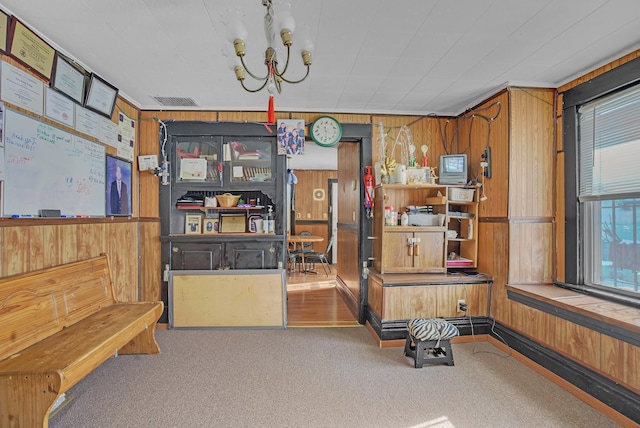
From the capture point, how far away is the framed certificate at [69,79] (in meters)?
2.31

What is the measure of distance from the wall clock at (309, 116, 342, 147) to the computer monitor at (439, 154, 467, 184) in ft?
3.91

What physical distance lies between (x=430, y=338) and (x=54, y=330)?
2780 mm

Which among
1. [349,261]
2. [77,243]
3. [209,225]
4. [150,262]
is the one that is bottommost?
[349,261]

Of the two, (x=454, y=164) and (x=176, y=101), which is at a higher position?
(x=176, y=101)

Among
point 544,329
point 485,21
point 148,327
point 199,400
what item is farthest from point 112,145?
point 544,329

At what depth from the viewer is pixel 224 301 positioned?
3.51 m

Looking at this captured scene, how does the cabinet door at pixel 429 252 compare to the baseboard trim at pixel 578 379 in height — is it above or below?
above

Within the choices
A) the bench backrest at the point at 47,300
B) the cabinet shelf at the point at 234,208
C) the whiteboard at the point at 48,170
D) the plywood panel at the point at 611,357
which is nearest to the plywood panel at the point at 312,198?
the cabinet shelf at the point at 234,208

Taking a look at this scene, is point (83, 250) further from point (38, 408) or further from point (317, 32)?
point (317, 32)

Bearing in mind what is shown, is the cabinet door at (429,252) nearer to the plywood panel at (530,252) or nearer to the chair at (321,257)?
the plywood panel at (530,252)

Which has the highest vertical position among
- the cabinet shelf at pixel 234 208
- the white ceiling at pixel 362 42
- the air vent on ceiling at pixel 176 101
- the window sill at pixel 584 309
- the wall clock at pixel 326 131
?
the white ceiling at pixel 362 42

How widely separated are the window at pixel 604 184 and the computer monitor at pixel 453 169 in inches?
34.9

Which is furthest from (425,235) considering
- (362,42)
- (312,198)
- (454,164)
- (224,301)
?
(312,198)

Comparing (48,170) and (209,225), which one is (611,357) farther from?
(48,170)
